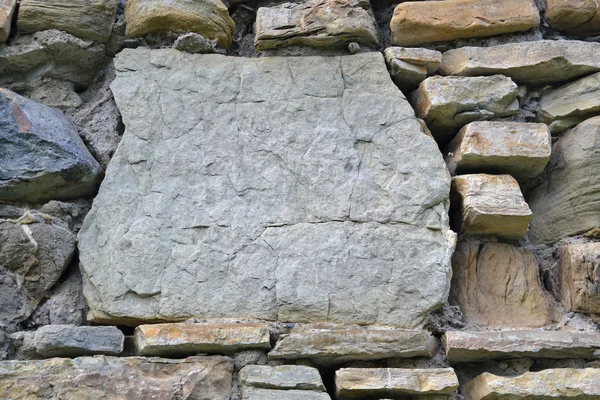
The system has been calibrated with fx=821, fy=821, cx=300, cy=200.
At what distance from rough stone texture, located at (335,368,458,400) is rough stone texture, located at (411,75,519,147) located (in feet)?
1.90

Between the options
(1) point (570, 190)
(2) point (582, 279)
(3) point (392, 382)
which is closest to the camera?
(3) point (392, 382)

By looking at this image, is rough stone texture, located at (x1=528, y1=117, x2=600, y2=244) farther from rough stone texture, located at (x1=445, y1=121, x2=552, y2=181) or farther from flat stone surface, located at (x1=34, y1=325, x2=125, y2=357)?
flat stone surface, located at (x1=34, y1=325, x2=125, y2=357)

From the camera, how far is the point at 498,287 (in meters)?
1.75

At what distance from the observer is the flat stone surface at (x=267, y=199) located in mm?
1671

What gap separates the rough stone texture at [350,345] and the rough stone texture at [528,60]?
2.12 ft

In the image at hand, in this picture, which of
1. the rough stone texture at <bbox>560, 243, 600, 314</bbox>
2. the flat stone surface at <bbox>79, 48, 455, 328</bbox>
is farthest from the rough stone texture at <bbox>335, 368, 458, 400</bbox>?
the rough stone texture at <bbox>560, 243, 600, 314</bbox>

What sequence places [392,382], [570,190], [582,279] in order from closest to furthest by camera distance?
[392,382] → [582,279] → [570,190]

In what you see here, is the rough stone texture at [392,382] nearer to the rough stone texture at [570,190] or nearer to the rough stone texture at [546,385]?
the rough stone texture at [546,385]

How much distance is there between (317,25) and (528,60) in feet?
1.61

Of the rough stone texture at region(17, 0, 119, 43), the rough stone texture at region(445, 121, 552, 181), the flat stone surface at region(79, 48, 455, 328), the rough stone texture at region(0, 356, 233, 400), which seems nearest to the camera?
the rough stone texture at region(0, 356, 233, 400)

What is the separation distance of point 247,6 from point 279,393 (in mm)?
967

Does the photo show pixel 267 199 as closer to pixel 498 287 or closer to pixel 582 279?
pixel 498 287

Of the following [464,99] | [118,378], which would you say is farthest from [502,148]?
[118,378]

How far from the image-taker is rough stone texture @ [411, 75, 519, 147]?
6.00 feet
